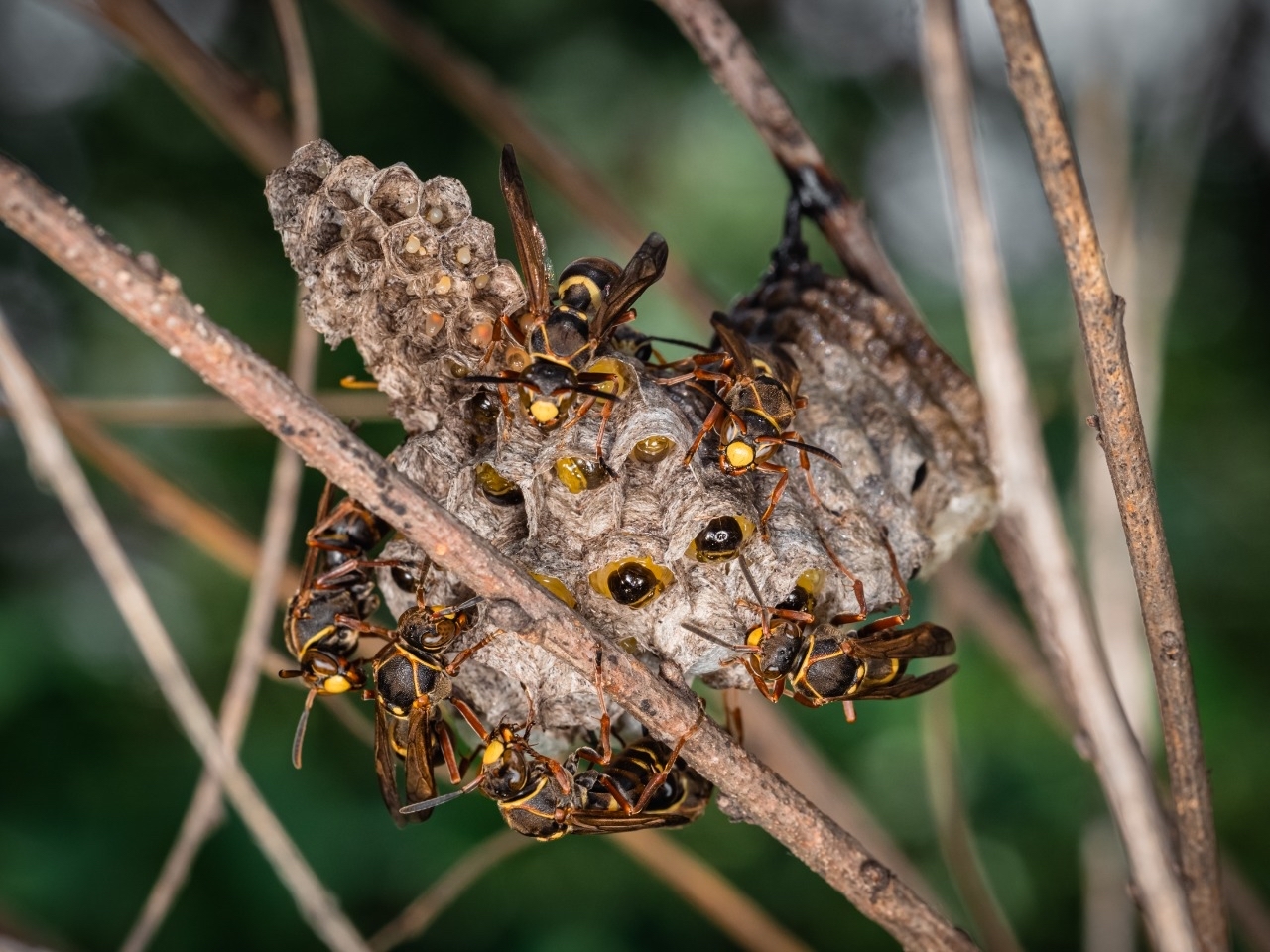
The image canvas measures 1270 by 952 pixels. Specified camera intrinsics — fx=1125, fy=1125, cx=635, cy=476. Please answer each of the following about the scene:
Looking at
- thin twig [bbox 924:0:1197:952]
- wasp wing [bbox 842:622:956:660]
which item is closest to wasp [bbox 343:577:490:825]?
wasp wing [bbox 842:622:956:660]

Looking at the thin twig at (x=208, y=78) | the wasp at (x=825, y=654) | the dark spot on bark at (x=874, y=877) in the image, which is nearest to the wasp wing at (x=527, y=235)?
Result: the wasp at (x=825, y=654)

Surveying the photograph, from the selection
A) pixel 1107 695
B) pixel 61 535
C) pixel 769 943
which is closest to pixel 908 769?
pixel 769 943

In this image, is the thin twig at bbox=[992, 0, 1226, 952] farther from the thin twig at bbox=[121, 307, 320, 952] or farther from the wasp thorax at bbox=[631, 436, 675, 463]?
the thin twig at bbox=[121, 307, 320, 952]

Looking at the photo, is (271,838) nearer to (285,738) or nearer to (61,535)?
(285,738)

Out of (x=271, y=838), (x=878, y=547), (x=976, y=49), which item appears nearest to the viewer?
(x=271, y=838)

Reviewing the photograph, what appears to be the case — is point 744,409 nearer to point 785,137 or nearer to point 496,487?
point 496,487

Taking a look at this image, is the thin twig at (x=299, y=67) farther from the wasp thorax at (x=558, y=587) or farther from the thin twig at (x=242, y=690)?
the wasp thorax at (x=558, y=587)
